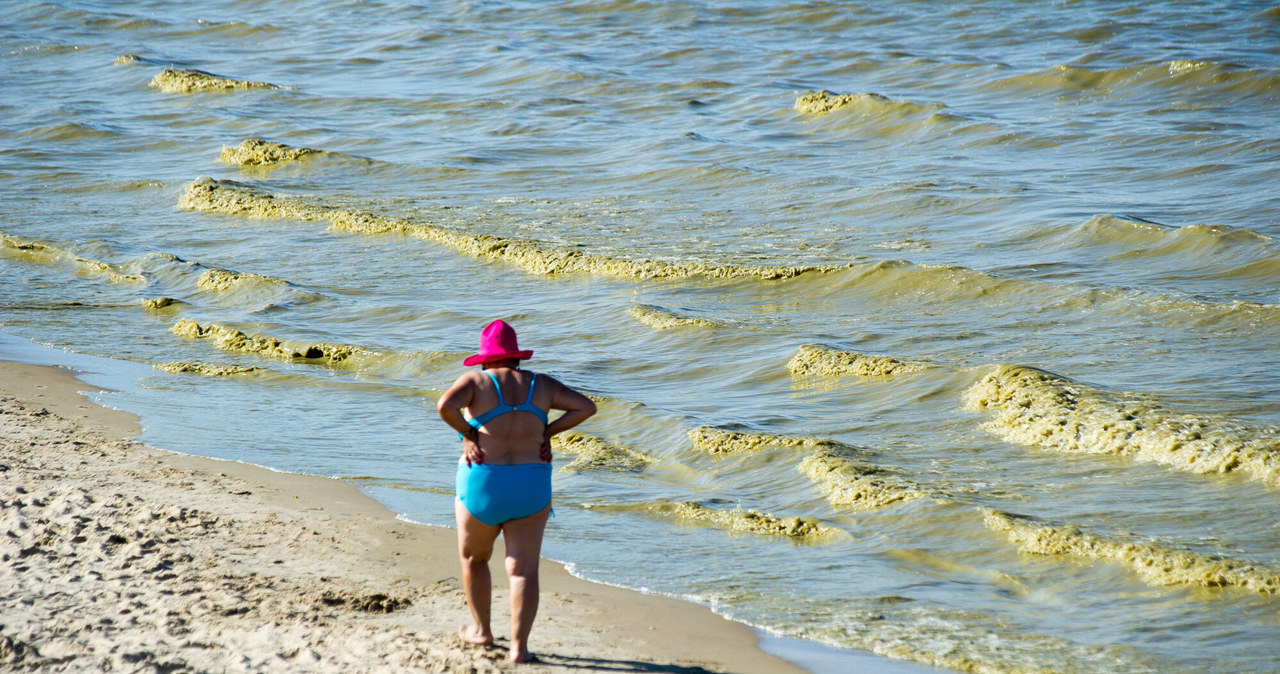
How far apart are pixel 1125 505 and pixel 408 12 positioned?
88.2ft

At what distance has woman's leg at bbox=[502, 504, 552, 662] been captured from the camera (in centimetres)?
447

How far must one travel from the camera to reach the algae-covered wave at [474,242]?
1154 cm

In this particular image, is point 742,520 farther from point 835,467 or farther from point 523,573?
point 523,573

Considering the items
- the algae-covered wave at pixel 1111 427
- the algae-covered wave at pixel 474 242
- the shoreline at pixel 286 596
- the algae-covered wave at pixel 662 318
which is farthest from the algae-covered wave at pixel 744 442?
the algae-covered wave at pixel 474 242

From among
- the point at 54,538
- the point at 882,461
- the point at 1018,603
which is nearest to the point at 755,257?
A: the point at 882,461

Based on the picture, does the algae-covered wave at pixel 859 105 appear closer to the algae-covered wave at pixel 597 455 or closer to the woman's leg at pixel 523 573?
the algae-covered wave at pixel 597 455

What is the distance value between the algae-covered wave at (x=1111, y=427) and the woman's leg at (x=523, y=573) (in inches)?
154

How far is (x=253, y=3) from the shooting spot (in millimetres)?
33750

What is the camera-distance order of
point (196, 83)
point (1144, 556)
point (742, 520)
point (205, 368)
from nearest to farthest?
point (1144, 556)
point (742, 520)
point (205, 368)
point (196, 83)

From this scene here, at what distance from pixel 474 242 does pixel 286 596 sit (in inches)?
328

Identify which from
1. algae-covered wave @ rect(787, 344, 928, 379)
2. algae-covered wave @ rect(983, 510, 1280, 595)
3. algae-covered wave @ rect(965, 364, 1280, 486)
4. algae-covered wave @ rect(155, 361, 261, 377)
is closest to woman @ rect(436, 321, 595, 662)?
algae-covered wave @ rect(983, 510, 1280, 595)

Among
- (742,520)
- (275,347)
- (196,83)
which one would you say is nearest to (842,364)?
(742,520)

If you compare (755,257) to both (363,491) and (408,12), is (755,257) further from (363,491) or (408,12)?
(408,12)

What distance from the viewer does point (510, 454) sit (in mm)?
4426
